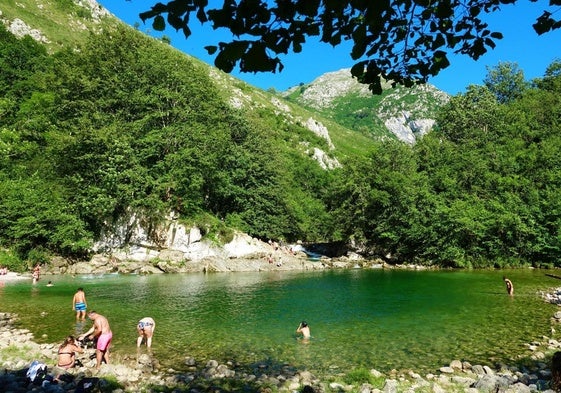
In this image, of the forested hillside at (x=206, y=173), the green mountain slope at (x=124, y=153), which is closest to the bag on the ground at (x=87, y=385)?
the forested hillside at (x=206, y=173)

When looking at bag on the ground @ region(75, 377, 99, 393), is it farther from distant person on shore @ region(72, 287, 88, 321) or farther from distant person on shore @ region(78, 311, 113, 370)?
distant person on shore @ region(72, 287, 88, 321)

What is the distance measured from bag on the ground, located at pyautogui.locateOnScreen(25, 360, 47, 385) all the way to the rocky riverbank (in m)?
0.18

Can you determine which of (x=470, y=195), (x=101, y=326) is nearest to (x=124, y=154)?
(x=101, y=326)

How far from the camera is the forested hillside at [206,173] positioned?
157ft

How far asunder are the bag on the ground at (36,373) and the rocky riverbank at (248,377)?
7.3 inches

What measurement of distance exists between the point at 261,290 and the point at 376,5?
30513 millimetres

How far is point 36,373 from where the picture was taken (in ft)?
38.8

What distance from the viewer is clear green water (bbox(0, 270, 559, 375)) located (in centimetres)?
1590

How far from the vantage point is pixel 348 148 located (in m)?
173

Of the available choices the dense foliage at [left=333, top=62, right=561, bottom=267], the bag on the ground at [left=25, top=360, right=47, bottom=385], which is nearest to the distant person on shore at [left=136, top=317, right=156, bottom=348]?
the bag on the ground at [left=25, top=360, right=47, bottom=385]

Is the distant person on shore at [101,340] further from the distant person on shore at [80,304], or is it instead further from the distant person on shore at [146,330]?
the distant person on shore at [80,304]

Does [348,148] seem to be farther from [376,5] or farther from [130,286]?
[376,5]

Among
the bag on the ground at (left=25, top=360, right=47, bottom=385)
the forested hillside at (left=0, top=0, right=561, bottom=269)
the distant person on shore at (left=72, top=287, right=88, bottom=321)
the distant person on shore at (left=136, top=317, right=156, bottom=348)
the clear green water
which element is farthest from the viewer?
the forested hillside at (left=0, top=0, right=561, bottom=269)

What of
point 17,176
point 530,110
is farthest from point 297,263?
point 530,110
